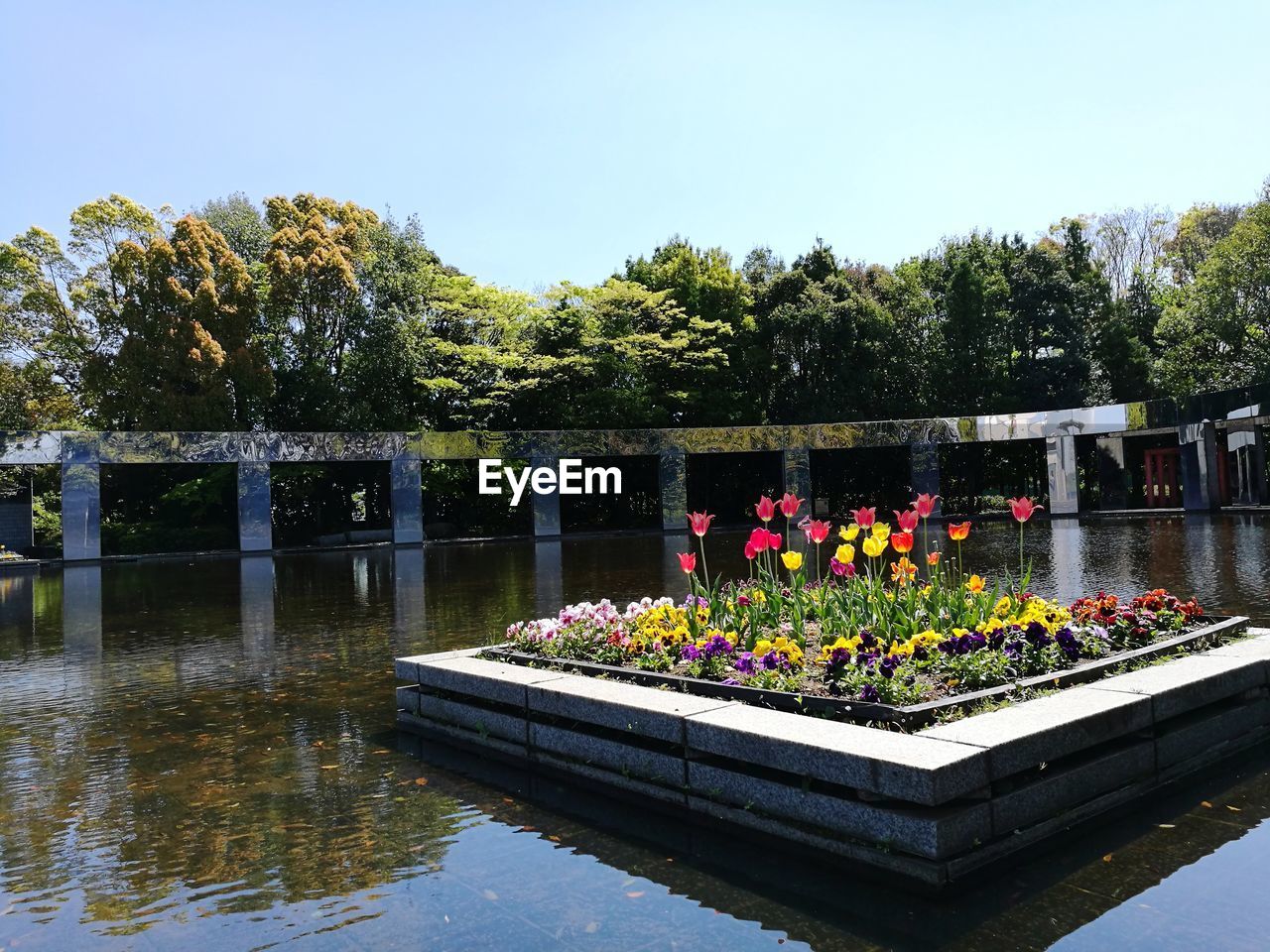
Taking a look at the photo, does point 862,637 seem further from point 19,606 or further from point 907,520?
point 19,606

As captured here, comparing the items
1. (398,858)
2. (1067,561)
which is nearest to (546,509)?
(1067,561)

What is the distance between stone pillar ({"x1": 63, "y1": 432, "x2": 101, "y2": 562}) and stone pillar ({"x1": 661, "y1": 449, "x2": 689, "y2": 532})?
54.7ft

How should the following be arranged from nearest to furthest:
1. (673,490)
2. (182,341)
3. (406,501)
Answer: (406,501)
(182,341)
(673,490)

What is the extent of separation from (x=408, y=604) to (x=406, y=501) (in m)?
17.9

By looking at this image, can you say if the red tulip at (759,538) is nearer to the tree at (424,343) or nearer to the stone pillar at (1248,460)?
the tree at (424,343)

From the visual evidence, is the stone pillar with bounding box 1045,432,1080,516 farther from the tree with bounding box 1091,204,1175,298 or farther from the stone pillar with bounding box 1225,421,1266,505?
the tree with bounding box 1091,204,1175,298

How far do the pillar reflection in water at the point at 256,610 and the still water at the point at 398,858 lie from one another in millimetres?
1468

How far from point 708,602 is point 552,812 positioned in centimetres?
228

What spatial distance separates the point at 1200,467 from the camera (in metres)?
30.3

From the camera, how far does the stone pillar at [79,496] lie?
27219mm

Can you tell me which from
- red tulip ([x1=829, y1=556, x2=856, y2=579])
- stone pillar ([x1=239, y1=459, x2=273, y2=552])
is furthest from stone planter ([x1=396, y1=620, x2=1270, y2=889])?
stone pillar ([x1=239, y1=459, x2=273, y2=552])

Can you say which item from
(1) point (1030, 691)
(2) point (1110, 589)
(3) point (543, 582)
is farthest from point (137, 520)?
(1) point (1030, 691)

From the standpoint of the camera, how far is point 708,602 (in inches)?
265

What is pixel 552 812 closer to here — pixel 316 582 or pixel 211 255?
pixel 316 582
